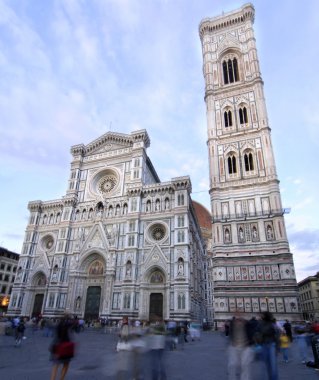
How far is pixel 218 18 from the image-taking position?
4653 centimetres

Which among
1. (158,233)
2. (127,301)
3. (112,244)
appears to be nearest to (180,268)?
(158,233)

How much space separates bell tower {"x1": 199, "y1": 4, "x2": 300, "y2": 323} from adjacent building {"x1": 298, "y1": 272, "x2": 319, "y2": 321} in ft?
126

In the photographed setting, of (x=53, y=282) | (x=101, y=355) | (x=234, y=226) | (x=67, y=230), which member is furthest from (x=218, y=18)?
(x=101, y=355)

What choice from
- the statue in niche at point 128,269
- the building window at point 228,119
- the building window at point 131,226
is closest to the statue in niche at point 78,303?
the statue in niche at point 128,269

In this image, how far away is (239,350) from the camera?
6.11 m

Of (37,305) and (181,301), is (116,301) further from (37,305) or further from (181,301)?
(37,305)

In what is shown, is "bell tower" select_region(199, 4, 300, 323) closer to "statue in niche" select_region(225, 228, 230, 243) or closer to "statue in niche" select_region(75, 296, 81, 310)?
"statue in niche" select_region(225, 228, 230, 243)

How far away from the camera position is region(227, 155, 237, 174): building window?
34969mm

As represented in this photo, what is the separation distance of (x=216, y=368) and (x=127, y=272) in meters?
23.1

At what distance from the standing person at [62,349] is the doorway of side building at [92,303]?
28.4m

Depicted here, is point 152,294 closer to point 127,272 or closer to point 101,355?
point 127,272

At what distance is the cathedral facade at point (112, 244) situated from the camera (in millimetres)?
30500

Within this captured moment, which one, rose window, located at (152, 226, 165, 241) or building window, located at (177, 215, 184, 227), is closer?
building window, located at (177, 215, 184, 227)

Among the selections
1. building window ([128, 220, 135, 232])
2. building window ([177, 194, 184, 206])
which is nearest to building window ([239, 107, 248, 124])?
building window ([177, 194, 184, 206])
